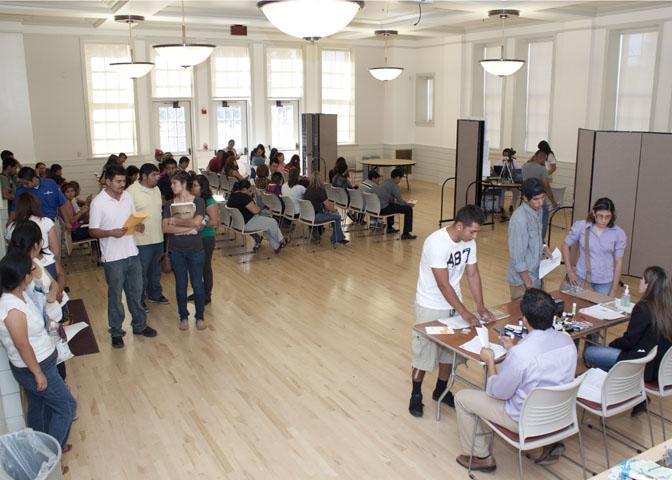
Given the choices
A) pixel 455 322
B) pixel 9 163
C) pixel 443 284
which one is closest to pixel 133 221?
pixel 443 284

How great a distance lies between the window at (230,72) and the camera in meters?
15.0

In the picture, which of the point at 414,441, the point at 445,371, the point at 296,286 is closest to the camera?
the point at 414,441

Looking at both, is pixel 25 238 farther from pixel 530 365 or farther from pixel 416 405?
pixel 530 365

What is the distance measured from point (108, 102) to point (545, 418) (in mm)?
12903

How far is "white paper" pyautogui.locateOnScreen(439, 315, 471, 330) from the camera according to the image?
432 centimetres

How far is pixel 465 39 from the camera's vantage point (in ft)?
50.1

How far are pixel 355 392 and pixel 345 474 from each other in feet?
3.70

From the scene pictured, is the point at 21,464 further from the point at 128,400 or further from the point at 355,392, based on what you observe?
the point at 355,392

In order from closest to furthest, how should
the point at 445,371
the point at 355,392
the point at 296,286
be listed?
the point at 445,371, the point at 355,392, the point at 296,286

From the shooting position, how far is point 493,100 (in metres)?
15.0

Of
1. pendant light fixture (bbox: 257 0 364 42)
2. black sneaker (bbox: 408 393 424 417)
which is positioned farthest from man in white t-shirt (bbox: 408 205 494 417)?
pendant light fixture (bbox: 257 0 364 42)

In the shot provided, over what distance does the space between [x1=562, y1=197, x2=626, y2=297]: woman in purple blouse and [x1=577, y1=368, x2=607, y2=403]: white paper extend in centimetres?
135

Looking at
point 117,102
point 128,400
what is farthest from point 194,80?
point 128,400

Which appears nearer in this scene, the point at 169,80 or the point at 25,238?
the point at 25,238
